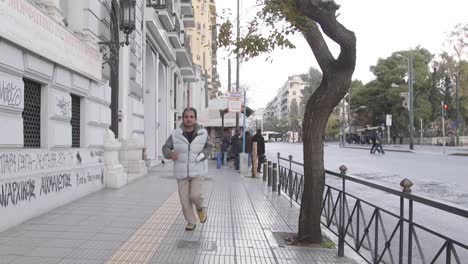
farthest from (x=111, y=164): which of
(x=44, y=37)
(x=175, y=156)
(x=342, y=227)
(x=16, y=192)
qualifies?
(x=342, y=227)

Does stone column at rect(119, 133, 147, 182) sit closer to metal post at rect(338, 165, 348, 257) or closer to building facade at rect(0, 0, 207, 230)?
building facade at rect(0, 0, 207, 230)

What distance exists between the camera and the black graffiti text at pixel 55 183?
7806mm

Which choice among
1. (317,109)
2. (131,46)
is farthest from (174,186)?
(317,109)

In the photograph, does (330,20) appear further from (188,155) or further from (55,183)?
(55,183)

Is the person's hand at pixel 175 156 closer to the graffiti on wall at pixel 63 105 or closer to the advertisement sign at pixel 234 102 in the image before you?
the graffiti on wall at pixel 63 105

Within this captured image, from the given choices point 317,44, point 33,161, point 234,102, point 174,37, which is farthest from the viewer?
point 174,37

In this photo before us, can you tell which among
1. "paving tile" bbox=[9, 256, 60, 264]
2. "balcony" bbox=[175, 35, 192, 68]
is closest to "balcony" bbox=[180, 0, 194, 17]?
"balcony" bbox=[175, 35, 192, 68]

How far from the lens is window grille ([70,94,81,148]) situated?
10.0 meters

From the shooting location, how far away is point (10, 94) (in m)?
6.84

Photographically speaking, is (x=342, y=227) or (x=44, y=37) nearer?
(x=342, y=227)

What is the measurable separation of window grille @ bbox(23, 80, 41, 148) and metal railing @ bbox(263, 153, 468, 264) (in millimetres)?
4941

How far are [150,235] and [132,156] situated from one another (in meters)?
8.29

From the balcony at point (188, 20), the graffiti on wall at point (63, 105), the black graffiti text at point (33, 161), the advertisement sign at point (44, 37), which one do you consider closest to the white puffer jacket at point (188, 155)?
the black graffiti text at point (33, 161)

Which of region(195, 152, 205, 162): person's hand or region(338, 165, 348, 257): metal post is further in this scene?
region(195, 152, 205, 162): person's hand
